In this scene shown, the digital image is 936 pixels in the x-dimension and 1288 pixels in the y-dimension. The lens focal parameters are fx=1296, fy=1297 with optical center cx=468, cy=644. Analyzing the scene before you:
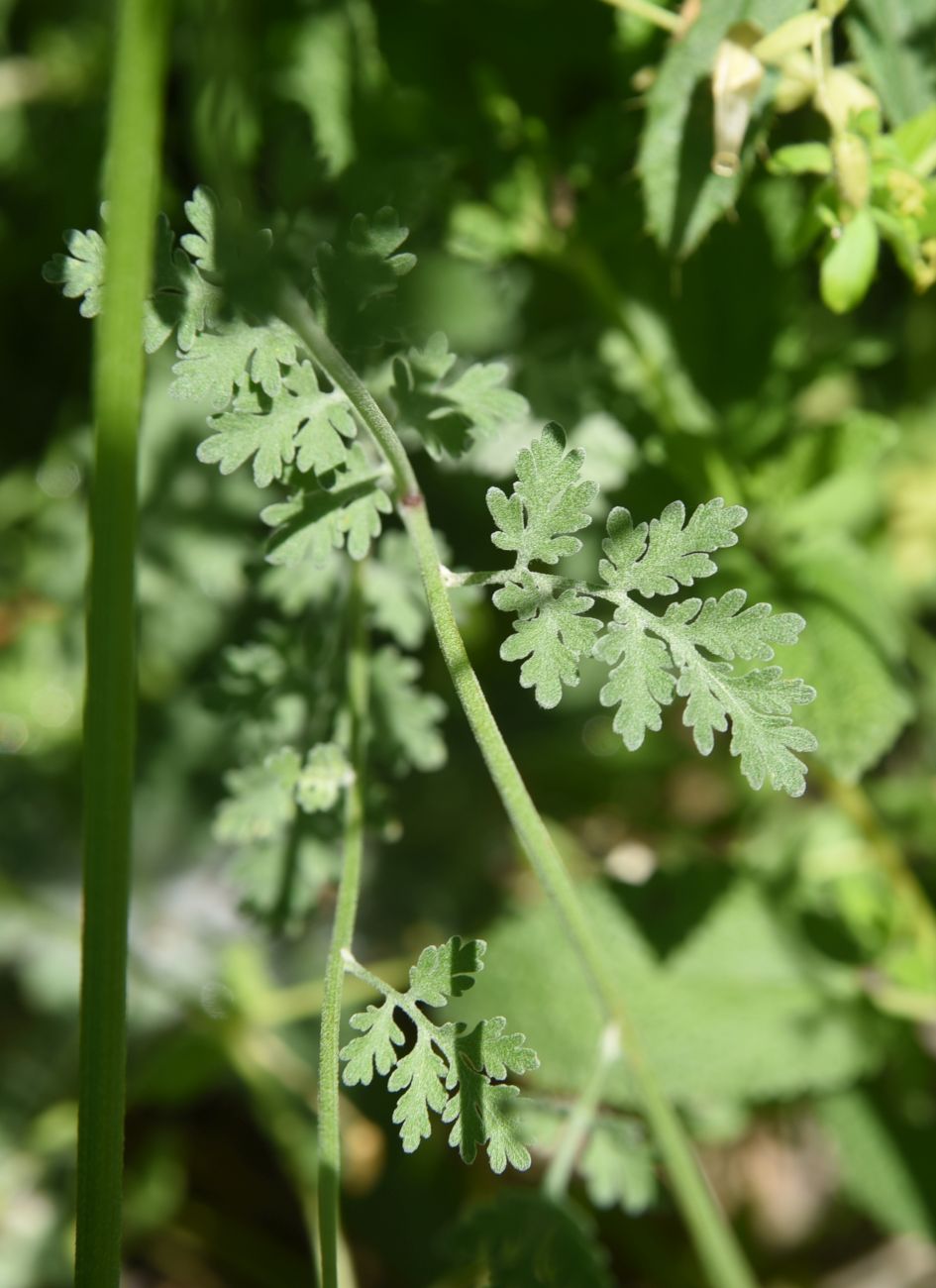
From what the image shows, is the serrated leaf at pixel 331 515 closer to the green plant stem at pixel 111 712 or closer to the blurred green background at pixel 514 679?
the green plant stem at pixel 111 712

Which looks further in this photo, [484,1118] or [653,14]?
[653,14]

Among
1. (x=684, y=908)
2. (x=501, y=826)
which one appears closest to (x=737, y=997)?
(x=684, y=908)

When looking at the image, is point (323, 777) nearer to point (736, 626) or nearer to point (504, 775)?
point (504, 775)

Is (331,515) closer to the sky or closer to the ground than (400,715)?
closer to the sky

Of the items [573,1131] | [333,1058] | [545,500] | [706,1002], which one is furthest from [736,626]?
[706,1002]

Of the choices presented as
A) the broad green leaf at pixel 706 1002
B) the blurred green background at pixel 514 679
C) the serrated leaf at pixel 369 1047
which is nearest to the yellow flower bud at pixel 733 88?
the blurred green background at pixel 514 679

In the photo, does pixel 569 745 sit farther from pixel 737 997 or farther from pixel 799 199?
pixel 799 199

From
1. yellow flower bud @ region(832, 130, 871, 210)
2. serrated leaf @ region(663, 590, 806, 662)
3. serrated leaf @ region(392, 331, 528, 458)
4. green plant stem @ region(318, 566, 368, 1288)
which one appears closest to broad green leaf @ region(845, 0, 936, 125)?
yellow flower bud @ region(832, 130, 871, 210)
